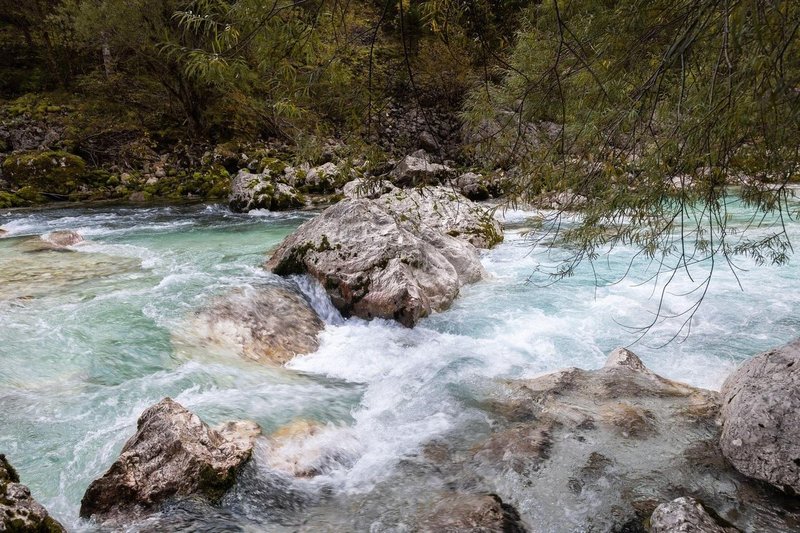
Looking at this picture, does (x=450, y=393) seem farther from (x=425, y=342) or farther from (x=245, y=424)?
(x=245, y=424)

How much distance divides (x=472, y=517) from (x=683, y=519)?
1201 millimetres

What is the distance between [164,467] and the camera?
11.1ft

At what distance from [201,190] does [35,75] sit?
11.5 meters

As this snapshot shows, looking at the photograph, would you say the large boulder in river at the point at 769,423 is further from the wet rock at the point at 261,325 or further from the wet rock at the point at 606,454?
the wet rock at the point at 261,325

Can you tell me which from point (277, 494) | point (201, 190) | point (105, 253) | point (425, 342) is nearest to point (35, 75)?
point (201, 190)

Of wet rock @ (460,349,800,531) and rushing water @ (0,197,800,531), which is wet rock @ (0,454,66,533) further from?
wet rock @ (460,349,800,531)

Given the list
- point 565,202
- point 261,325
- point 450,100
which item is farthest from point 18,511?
point 450,100

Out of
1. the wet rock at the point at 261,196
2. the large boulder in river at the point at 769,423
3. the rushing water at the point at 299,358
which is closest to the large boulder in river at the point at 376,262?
the rushing water at the point at 299,358

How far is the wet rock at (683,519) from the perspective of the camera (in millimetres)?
2846

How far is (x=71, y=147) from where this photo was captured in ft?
60.9

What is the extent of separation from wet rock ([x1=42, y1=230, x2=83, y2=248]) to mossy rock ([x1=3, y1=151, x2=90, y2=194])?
7742 millimetres

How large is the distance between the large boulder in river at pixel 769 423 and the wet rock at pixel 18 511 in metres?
4.27

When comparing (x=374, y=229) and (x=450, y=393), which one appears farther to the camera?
(x=374, y=229)

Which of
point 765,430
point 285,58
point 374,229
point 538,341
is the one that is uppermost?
point 285,58
